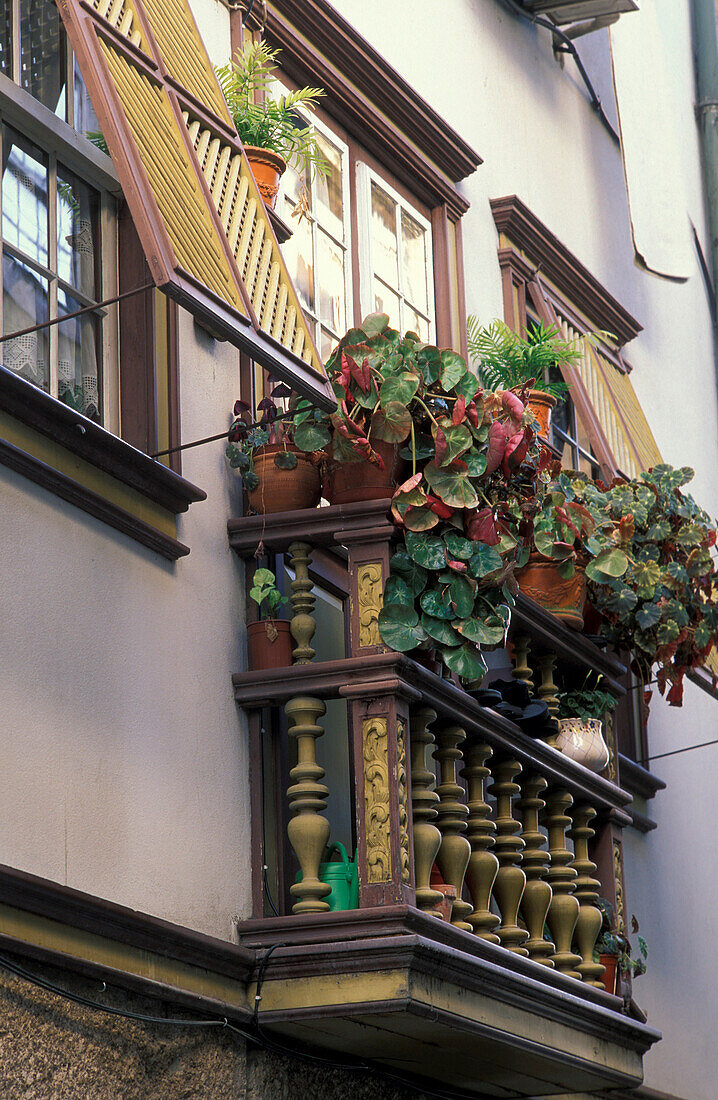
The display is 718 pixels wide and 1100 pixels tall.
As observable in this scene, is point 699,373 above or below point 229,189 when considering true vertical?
above

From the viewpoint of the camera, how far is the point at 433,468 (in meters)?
6.31

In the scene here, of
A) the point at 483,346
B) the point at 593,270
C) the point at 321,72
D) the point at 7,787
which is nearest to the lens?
the point at 7,787

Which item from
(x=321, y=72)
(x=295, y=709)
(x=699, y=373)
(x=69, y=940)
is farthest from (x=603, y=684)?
(x=699, y=373)

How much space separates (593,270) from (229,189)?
5.72m

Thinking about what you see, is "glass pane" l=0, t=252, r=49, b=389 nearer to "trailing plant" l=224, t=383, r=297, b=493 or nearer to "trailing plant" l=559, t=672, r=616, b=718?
"trailing plant" l=224, t=383, r=297, b=493

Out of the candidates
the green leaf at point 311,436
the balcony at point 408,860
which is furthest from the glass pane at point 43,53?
the balcony at point 408,860

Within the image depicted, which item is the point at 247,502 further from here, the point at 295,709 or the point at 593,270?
the point at 593,270

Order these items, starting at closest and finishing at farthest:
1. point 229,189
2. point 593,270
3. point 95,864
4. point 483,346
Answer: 1. point 95,864
2. point 229,189
3. point 483,346
4. point 593,270

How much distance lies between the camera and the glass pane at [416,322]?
8.78 metres

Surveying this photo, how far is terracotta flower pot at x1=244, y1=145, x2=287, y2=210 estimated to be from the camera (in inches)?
270

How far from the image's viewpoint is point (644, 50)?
12.5m

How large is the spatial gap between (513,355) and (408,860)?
3246mm

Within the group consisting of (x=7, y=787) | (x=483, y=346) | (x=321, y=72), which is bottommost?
(x=7, y=787)

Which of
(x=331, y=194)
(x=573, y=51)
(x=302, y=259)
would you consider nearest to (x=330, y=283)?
(x=302, y=259)
